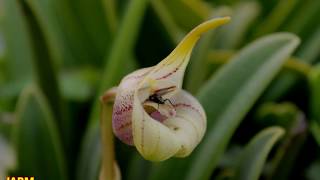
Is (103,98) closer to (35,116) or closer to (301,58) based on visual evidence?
(35,116)

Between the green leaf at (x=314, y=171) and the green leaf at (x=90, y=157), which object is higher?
the green leaf at (x=90, y=157)

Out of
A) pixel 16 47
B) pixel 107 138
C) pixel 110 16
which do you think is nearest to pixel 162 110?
pixel 107 138

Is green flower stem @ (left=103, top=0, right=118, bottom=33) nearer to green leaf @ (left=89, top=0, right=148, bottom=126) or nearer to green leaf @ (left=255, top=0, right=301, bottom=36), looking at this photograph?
green leaf @ (left=89, top=0, right=148, bottom=126)

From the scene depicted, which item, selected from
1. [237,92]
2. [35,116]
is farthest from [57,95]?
[237,92]

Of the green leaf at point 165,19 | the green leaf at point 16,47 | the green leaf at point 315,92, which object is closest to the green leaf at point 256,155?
the green leaf at point 315,92

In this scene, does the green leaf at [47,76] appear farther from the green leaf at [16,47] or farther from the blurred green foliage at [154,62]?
the green leaf at [16,47]

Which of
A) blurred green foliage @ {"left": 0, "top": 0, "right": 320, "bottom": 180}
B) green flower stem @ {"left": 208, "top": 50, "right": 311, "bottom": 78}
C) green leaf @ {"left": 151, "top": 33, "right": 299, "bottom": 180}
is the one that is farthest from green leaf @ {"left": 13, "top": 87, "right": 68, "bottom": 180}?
green flower stem @ {"left": 208, "top": 50, "right": 311, "bottom": 78}
